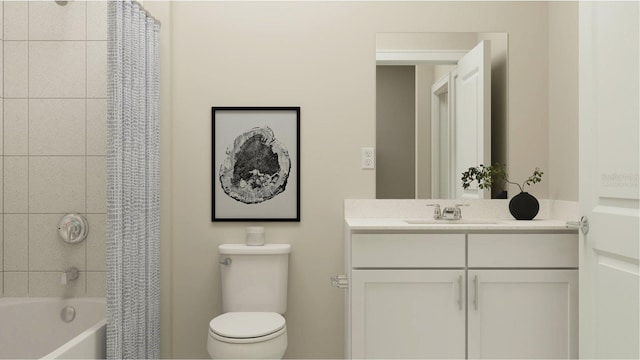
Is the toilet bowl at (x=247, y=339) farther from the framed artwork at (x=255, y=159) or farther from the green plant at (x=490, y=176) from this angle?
the green plant at (x=490, y=176)

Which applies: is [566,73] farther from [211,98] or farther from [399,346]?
[211,98]

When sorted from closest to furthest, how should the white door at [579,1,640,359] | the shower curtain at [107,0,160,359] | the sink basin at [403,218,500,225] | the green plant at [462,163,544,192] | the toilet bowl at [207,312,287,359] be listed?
the white door at [579,1,640,359]
the shower curtain at [107,0,160,359]
the toilet bowl at [207,312,287,359]
the sink basin at [403,218,500,225]
the green plant at [462,163,544,192]

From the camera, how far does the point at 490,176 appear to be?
8.69 feet

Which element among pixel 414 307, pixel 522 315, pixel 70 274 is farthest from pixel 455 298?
pixel 70 274

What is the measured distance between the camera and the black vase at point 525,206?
2.52 meters

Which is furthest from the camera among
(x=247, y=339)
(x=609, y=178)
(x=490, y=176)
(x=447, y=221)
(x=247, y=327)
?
(x=490, y=176)

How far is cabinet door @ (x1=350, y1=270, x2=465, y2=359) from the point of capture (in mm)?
2152

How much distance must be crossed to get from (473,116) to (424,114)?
26cm

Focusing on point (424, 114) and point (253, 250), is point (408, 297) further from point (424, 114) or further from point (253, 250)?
point (424, 114)

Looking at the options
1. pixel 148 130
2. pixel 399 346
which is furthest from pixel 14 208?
pixel 399 346

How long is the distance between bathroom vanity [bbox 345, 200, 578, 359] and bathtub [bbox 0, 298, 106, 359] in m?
1.27

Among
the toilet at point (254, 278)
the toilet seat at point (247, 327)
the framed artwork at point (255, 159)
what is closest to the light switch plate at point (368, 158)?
the framed artwork at point (255, 159)

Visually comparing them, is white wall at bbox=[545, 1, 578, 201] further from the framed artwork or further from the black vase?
the framed artwork

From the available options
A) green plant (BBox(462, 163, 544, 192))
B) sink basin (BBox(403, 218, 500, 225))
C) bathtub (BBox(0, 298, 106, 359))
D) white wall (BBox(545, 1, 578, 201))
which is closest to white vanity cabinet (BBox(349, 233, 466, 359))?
sink basin (BBox(403, 218, 500, 225))
